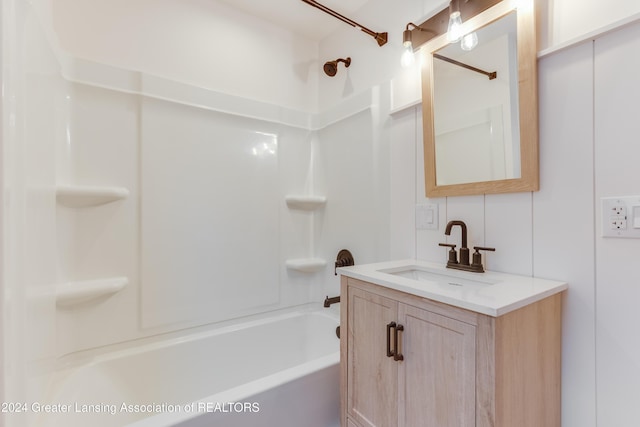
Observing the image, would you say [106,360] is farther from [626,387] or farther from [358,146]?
[626,387]

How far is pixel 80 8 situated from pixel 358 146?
5.17 feet

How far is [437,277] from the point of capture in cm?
124

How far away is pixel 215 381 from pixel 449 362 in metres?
1.37

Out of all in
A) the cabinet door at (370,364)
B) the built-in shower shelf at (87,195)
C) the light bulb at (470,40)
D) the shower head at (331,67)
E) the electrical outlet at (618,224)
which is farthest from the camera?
the shower head at (331,67)

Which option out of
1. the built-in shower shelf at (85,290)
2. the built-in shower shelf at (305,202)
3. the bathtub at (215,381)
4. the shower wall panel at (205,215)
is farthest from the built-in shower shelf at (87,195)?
the built-in shower shelf at (305,202)

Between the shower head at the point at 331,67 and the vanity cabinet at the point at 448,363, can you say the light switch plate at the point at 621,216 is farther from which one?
the shower head at the point at 331,67

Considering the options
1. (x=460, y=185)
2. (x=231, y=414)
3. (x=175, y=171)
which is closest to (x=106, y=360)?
(x=231, y=414)

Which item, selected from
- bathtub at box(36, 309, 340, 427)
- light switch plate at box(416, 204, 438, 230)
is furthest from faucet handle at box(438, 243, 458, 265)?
bathtub at box(36, 309, 340, 427)

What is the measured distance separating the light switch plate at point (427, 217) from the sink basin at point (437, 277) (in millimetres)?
223

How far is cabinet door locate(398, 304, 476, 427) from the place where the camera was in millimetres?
771

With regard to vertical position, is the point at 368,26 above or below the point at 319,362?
above

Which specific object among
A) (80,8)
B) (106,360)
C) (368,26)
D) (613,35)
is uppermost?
(368,26)

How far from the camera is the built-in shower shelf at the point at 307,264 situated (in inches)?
79.3

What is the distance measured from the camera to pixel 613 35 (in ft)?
2.86
